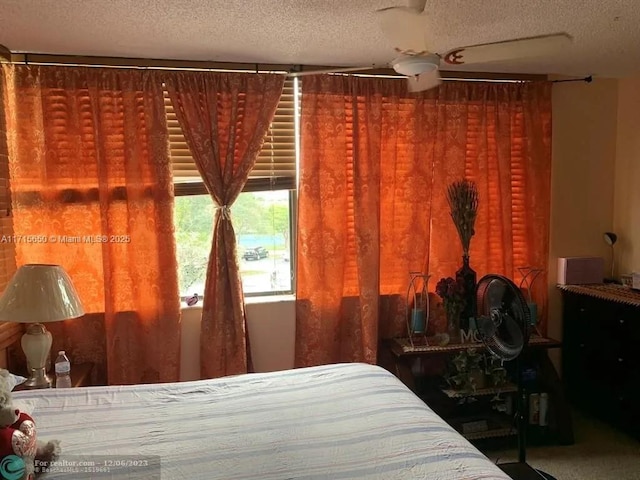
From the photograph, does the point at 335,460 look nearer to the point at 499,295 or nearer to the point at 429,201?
the point at 499,295

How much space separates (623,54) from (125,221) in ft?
9.66

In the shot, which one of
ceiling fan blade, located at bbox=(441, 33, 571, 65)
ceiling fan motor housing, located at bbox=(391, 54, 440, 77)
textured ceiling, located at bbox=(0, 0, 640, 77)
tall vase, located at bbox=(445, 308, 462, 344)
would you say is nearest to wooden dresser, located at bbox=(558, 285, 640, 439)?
tall vase, located at bbox=(445, 308, 462, 344)

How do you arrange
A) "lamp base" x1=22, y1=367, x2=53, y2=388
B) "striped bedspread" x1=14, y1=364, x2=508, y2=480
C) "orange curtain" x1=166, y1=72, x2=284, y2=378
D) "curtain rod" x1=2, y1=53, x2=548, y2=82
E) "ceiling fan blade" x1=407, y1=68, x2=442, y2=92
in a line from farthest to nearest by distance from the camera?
"orange curtain" x1=166, y1=72, x2=284, y2=378 → "curtain rod" x1=2, y1=53, x2=548, y2=82 → "lamp base" x1=22, y1=367, x2=53, y2=388 → "ceiling fan blade" x1=407, y1=68, x2=442, y2=92 → "striped bedspread" x1=14, y1=364, x2=508, y2=480

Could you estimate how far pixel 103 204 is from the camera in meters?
2.93

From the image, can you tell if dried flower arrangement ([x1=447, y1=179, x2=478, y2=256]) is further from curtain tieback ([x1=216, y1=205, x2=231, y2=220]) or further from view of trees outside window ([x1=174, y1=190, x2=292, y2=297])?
curtain tieback ([x1=216, y1=205, x2=231, y2=220])

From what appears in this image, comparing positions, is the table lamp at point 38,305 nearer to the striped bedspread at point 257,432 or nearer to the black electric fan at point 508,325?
the striped bedspread at point 257,432

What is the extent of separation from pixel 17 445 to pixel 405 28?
5.59 ft

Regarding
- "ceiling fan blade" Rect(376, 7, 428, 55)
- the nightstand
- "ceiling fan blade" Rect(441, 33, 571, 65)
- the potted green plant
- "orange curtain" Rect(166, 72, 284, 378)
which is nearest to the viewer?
"ceiling fan blade" Rect(376, 7, 428, 55)

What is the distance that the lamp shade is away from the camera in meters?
2.31

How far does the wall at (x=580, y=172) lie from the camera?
354cm

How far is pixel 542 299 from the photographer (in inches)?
139

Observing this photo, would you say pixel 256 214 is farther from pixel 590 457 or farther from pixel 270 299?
pixel 590 457

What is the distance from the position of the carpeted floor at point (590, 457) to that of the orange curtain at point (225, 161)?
5.44ft

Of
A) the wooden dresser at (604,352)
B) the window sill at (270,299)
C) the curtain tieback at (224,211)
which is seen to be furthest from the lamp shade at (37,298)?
the wooden dresser at (604,352)
